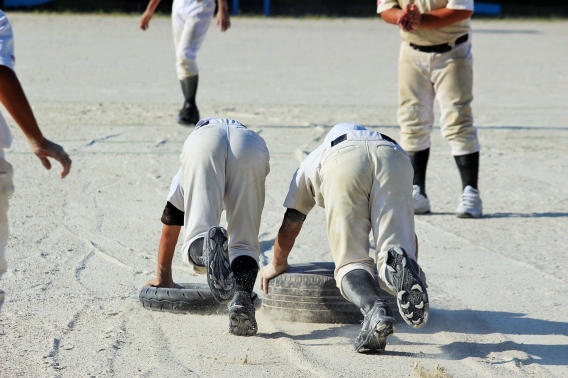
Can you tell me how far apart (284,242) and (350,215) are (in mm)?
506

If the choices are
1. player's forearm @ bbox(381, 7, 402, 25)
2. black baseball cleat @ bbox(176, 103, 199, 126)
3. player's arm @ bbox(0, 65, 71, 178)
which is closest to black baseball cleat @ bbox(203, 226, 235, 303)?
player's arm @ bbox(0, 65, 71, 178)

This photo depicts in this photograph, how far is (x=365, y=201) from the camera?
343cm

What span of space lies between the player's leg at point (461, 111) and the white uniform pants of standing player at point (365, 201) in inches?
94.5

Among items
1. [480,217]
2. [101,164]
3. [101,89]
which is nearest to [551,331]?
[480,217]

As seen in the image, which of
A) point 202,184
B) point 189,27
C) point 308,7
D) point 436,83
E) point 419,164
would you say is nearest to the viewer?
point 202,184

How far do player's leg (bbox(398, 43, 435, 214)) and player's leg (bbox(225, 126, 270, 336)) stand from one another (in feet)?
7.95

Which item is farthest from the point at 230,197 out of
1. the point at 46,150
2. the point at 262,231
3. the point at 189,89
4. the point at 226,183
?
the point at 189,89

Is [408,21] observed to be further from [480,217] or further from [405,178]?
[405,178]

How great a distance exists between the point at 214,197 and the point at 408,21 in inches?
105

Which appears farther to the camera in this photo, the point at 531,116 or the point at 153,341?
the point at 531,116

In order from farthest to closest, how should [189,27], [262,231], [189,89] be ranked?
[189,89] < [189,27] < [262,231]

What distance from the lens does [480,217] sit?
227 inches

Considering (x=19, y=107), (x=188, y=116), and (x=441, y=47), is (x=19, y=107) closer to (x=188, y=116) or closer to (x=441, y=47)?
(x=441, y=47)

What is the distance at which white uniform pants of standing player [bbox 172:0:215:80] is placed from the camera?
27.9ft
